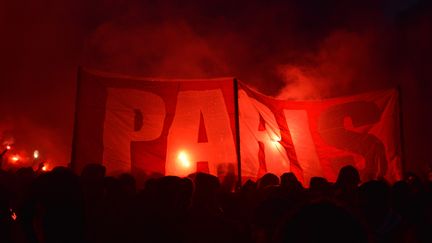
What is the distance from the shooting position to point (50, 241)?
3137 millimetres

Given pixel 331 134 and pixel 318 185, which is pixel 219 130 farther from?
pixel 318 185

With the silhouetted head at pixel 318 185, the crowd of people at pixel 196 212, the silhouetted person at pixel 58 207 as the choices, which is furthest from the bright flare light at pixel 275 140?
the silhouetted person at pixel 58 207

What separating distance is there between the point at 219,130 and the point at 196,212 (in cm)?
444

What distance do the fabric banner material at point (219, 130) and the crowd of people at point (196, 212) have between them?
2453mm

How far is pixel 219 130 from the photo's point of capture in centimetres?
719

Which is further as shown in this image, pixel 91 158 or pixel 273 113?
pixel 273 113

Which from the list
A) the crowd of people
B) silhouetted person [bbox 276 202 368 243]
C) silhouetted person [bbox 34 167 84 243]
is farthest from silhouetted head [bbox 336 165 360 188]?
silhouetted person [bbox 276 202 368 243]

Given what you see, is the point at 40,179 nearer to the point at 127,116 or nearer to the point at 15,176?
the point at 15,176

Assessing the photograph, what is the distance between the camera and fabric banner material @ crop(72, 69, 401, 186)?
6691 mm

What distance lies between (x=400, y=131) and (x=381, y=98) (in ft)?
2.48

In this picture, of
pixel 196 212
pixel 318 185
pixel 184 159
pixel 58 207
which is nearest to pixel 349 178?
pixel 318 185

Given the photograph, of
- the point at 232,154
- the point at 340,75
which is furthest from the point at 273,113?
the point at 340,75

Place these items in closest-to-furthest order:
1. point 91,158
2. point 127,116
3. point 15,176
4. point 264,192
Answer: point 264,192 → point 15,176 → point 91,158 → point 127,116

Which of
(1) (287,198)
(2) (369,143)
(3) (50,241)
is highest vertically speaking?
(2) (369,143)
